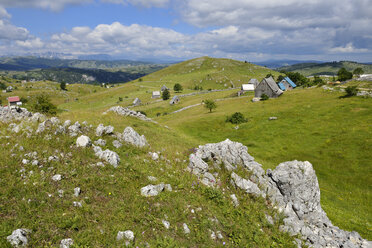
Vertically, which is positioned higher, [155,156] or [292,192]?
[155,156]

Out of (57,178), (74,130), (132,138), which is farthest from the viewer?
(132,138)

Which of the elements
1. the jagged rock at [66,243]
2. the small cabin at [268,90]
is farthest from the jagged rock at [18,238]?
the small cabin at [268,90]

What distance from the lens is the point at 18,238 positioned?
7117mm

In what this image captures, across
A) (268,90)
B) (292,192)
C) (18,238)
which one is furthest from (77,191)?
(268,90)

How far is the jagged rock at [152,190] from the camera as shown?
10.9 meters

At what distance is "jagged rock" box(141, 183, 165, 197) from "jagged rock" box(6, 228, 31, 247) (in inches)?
208

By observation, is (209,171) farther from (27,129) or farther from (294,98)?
(294,98)

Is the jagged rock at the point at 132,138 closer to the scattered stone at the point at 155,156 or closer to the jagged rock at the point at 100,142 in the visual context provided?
the jagged rock at the point at 100,142

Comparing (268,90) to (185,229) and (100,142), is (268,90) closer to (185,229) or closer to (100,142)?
(100,142)

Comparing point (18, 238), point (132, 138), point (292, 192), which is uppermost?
point (132, 138)

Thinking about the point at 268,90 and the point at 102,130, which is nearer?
the point at 102,130

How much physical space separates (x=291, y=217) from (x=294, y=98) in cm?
6635

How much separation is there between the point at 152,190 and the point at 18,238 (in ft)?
19.8

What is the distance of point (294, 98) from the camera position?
2653 inches
